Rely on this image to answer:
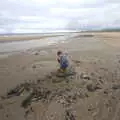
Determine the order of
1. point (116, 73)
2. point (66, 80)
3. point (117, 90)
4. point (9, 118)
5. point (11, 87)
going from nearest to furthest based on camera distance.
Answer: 1. point (9, 118)
2. point (117, 90)
3. point (11, 87)
4. point (66, 80)
5. point (116, 73)

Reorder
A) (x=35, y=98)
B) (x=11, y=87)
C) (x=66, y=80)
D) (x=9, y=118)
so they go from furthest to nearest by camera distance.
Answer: (x=66, y=80), (x=11, y=87), (x=35, y=98), (x=9, y=118)

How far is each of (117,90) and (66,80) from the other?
7.08ft

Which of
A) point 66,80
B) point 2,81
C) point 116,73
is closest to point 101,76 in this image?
point 116,73

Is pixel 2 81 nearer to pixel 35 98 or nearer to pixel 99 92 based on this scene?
pixel 35 98

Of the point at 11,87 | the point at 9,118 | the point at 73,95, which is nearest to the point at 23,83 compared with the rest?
the point at 11,87

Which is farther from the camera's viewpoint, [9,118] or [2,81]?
[2,81]

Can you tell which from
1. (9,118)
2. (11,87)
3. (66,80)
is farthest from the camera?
(66,80)

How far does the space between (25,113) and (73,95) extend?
5.72ft

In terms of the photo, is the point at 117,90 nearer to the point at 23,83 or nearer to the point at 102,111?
the point at 102,111

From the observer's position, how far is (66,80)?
8227 mm

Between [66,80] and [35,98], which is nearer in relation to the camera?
[35,98]

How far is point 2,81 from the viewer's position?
8.60m

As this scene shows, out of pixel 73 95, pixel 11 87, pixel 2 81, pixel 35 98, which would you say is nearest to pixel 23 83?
pixel 11 87

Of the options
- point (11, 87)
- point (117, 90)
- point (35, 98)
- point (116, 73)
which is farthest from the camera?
point (116, 73)
